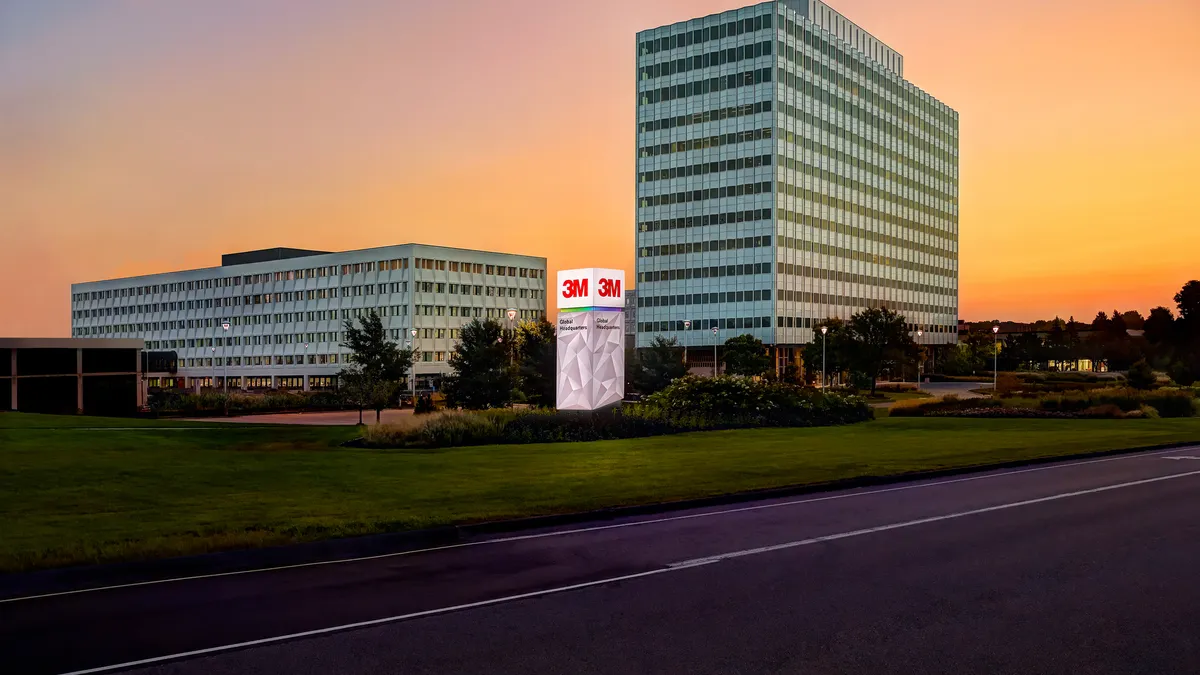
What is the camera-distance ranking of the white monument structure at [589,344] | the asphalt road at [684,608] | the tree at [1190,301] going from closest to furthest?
the asphalt road at [684,608] < the white monument structure at [589,344] < the tree at [1190,301]

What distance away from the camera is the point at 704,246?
427 feet

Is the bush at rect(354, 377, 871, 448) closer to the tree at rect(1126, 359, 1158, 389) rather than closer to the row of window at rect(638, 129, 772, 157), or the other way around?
the tree at rect(1126, 359, 1158, 389)

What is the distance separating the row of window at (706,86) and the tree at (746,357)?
34.7 m

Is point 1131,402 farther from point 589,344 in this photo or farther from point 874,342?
point 874,342

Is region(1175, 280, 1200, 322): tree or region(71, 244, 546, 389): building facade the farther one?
region(71, 244, 546, 389): building facade

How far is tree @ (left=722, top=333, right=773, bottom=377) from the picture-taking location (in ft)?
347

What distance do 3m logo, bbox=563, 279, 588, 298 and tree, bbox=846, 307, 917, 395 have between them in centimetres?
5383

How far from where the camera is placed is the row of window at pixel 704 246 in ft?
412

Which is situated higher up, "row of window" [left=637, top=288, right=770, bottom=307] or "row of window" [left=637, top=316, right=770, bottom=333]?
"row of window" [left=637, top=288, right=770, bottom=307]

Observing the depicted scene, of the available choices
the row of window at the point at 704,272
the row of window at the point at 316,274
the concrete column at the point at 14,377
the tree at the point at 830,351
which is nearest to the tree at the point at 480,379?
the concrete column at the point at 14,377

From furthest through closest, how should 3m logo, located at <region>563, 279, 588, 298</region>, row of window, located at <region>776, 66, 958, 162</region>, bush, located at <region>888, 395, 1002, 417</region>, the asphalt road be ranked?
1. row of window, located at <region>776, 66, 958, 162</region>
2. bush, located at <region>888, 395, 1002, 417</region>
3. 3m logo, located at <region>563, 279, 588, 298</region>
4. the asphalt road

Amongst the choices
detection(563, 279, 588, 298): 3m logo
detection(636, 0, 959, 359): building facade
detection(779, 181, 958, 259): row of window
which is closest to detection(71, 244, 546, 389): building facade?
detection(636, 0, 959, 359): building facade

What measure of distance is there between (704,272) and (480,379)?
79.9 meters

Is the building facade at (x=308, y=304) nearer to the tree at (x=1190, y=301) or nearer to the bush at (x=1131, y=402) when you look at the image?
the tree at (x=1190, y=301)
